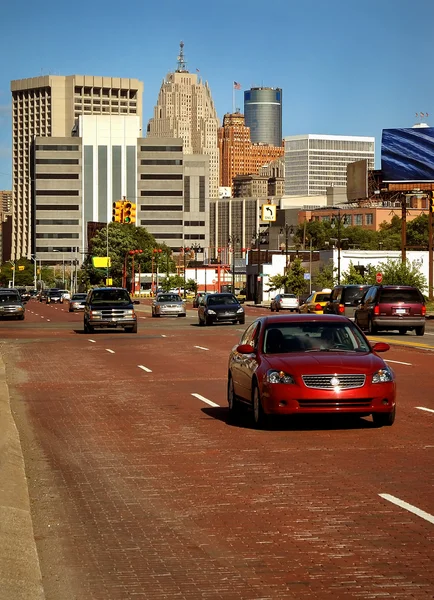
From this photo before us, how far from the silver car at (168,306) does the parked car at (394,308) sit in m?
28.4

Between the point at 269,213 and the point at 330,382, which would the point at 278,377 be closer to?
the point at 330,382

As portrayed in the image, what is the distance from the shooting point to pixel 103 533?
9633 mm

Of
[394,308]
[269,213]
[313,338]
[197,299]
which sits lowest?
[197,299]

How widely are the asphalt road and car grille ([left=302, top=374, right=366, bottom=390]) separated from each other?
0.61m

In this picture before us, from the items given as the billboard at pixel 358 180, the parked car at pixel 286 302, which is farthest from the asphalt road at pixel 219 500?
the billboard at pixel 358 180

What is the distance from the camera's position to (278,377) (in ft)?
51.5

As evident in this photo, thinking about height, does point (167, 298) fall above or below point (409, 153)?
below

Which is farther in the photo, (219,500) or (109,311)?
(109,311)

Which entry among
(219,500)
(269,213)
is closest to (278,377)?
(219,500)

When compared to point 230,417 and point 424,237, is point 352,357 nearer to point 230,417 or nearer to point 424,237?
point 230,417

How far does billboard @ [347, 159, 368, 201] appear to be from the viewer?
461ft

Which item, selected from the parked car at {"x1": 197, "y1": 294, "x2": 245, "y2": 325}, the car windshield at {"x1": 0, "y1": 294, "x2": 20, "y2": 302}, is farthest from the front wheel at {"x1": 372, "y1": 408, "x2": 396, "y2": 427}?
the car windshield at {"x1": 0, "y1": 294, "x2": 20, "y2": 302}

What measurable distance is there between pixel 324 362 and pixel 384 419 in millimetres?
1165

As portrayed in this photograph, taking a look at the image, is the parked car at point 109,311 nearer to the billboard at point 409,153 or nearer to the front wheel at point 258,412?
the front wheel at point 258,412
